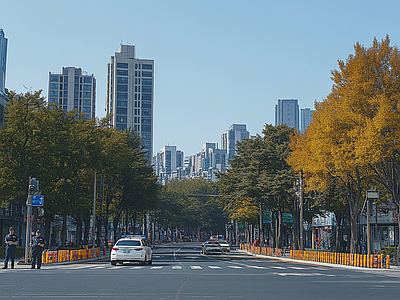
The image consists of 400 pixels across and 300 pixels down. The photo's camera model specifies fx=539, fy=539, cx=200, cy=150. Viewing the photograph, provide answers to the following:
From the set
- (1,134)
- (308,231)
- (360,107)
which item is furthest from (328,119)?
(308,231)

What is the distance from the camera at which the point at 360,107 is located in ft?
119

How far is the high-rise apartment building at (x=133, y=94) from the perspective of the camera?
195m

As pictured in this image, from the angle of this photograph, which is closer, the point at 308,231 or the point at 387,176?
the point at 387,176

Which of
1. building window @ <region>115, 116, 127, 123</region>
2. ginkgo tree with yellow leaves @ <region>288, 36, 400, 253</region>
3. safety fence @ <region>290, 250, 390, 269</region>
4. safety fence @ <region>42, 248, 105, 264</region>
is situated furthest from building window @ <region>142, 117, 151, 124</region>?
ginkgo tree with yellow leaves @ <region>288, 36, 400, 253</region>

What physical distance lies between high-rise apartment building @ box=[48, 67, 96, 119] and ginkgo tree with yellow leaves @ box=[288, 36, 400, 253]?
155666mm

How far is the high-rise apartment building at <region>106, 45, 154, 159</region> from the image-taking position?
640 ft

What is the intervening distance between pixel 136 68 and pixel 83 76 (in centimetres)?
1967

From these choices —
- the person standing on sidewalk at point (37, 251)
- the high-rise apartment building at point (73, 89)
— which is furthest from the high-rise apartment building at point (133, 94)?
the person standing on sidewalk at point (37, 251)

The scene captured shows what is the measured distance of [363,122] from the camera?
1398 inches

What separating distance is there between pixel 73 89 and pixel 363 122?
162967 millimetres

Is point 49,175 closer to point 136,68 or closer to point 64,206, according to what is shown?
point 64,206

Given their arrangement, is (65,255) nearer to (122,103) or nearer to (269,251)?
(269,251)

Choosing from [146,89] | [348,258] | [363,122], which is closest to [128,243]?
[348,258]

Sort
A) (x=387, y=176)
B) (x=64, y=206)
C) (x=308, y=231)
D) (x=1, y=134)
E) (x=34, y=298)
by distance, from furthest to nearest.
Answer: (x=308, y=231) → (x=64, y=206) → (x=1, y=134) → (x=387, y=176) → (x=34, y=298)
